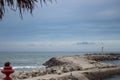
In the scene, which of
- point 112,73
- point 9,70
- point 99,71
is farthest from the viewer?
point 112,73

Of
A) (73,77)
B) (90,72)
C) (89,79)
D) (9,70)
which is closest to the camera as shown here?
(9,70)

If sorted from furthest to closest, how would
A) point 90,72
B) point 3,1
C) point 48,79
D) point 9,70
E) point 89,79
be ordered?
point 90,72, point 89,79, point 48,79, point 9,70, point 3,1

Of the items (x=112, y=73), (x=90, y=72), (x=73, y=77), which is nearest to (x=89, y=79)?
(x=90, y=72)

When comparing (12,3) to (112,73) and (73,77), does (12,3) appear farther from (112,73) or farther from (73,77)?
(112,73)

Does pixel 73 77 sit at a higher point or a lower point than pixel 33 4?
lower

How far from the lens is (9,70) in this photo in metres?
6.07

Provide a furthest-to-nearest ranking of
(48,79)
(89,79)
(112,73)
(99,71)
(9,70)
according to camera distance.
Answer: (112,73) < (99,71) < (89,79) < (48,79) < (9,70)

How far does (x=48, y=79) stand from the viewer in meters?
28.2

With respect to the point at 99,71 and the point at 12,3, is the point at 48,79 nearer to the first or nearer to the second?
the point at 99,71

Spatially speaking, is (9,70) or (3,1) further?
(9,70)

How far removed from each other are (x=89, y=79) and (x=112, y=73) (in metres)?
9.34

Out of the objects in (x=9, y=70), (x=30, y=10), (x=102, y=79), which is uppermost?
(x=30, y=10)

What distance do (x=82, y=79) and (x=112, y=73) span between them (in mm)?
13202

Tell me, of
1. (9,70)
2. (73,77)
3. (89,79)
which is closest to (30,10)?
(9,70)
